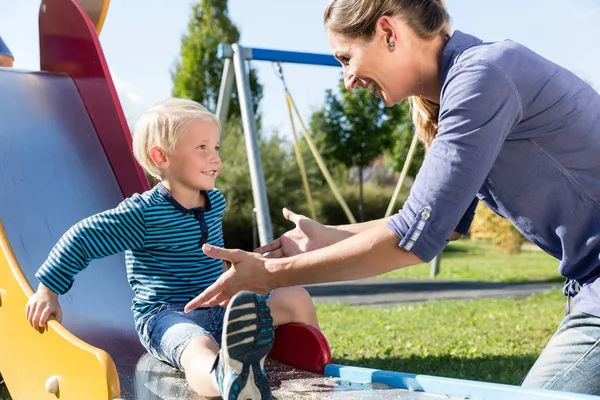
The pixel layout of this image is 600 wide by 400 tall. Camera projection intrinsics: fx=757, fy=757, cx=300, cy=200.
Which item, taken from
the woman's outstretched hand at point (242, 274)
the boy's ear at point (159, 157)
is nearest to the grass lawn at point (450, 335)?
the boy's ear at point (159, 157)

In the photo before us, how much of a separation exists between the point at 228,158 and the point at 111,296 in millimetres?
16798

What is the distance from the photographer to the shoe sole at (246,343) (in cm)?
204

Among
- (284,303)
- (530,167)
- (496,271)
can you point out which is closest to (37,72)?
(284,303)

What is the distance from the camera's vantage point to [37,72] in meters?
4.62

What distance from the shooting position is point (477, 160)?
6.30 feet

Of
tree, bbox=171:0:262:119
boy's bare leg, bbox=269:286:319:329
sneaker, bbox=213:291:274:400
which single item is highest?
sneaker, bbox=213:291:274:400

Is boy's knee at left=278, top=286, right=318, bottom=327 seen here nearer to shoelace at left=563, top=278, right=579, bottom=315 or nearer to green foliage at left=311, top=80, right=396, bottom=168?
shoelace at left=563, top=278, right=579, bottom=315

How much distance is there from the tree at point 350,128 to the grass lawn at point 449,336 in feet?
51.7

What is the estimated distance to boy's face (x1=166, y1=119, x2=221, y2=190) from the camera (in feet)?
9.89

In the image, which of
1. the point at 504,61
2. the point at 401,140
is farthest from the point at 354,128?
the point at 504,61

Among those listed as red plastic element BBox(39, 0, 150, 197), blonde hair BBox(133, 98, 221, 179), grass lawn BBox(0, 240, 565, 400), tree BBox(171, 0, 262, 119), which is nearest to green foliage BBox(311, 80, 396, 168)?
tree BBox(171, 0, 262, 119)

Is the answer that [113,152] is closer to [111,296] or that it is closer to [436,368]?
[111,296]

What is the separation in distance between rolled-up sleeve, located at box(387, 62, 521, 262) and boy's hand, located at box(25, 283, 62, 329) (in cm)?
143

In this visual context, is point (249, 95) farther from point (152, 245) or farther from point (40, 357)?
point (40, 357)
